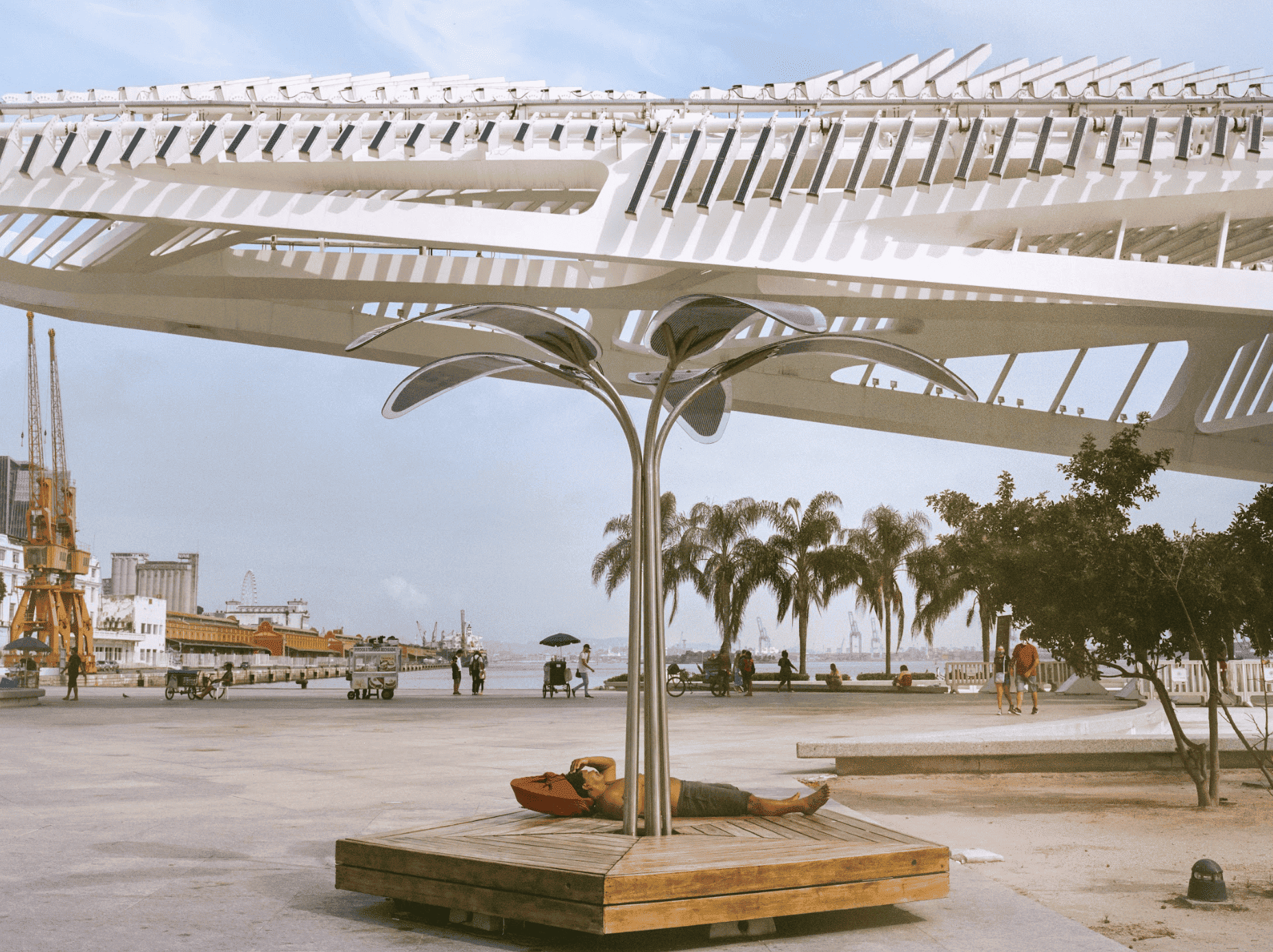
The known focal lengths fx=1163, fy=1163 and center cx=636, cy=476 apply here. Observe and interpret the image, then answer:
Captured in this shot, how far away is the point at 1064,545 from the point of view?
9234mm

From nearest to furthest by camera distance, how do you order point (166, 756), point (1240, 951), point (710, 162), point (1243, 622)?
point (1240, 951) → point (1243, 622) → point (166, 756) → point (710, 162)

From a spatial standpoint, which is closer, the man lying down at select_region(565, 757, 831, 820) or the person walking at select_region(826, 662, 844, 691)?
the man lying down at select_region(565, 757, 831, 820)

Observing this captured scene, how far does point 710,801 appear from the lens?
20.6 ft

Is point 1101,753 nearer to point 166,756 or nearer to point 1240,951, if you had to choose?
point 1240,951

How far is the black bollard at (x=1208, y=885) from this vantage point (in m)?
5.79

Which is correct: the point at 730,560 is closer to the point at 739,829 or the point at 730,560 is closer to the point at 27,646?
the point at 27,646

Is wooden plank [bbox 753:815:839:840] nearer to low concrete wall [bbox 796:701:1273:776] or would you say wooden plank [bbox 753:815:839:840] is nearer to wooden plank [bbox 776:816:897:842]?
wooden plank [bbox 776:816:897:842]

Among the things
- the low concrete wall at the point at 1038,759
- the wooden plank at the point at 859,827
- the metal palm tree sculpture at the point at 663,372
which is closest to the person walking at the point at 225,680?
the low concrete wall at the point at 1038,759

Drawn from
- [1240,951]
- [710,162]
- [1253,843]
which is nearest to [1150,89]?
[710,162]

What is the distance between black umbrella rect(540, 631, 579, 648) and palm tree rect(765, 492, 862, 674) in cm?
1026

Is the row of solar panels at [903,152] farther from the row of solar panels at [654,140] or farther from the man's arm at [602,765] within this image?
the man's arm at [602,765]

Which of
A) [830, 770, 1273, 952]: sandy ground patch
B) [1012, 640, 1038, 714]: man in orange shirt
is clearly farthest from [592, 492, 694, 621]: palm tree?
[830, 770, 1273, 952]: sandy ground patch

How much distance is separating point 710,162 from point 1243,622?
47.0ft

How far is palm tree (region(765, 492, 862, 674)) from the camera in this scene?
4331cm
